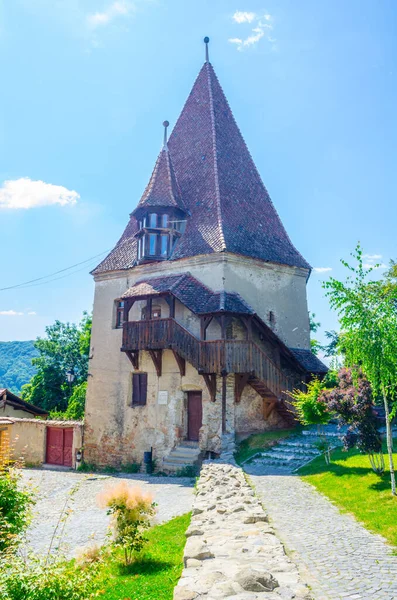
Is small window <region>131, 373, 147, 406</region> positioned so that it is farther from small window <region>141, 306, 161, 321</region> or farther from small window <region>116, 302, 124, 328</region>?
small window <region>116, 302, 124, 328</region>

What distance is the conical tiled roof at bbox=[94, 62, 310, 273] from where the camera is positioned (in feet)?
70.5

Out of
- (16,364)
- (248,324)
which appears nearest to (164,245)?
(248,324)

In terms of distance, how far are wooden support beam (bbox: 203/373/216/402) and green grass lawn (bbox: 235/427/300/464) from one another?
212 centimetres

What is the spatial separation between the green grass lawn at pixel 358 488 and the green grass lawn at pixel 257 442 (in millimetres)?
2986

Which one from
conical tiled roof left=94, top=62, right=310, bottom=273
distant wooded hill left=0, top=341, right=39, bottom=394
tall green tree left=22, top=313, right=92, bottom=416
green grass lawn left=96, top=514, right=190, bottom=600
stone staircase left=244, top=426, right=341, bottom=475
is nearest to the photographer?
green grass lawn left=96, top=514, right=190, bottom=600

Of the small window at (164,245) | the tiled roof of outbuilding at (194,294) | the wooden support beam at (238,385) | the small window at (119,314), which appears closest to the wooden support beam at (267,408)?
the wooden support beam at (238,385)

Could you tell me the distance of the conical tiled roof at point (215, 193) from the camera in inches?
846

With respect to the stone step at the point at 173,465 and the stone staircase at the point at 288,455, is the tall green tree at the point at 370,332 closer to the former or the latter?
the stone staircase at the point at 288,455

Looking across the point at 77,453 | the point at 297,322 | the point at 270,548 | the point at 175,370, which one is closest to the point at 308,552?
the point at 270,548

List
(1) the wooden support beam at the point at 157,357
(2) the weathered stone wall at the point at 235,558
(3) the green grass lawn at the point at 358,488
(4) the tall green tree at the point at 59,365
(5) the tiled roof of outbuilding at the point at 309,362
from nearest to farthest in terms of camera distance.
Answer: (2) the weathered stone wall at the point at 235,558 < (3) the green grass lawn at the point at 358,488 < (1) the wooden support beam at the point at 157,357 < (5) the tiled roof of outbuilding at the point at 309,362 < (4) the tall green tree at the point at 59,365

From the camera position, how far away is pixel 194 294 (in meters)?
19.5

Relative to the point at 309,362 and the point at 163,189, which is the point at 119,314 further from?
the point at 309,362

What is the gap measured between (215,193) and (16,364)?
8551 centimetres

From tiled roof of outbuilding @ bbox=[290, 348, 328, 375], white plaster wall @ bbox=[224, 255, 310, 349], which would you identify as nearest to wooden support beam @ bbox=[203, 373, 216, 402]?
white plaster wall @ bbox=[224, 255, 310, 349]
